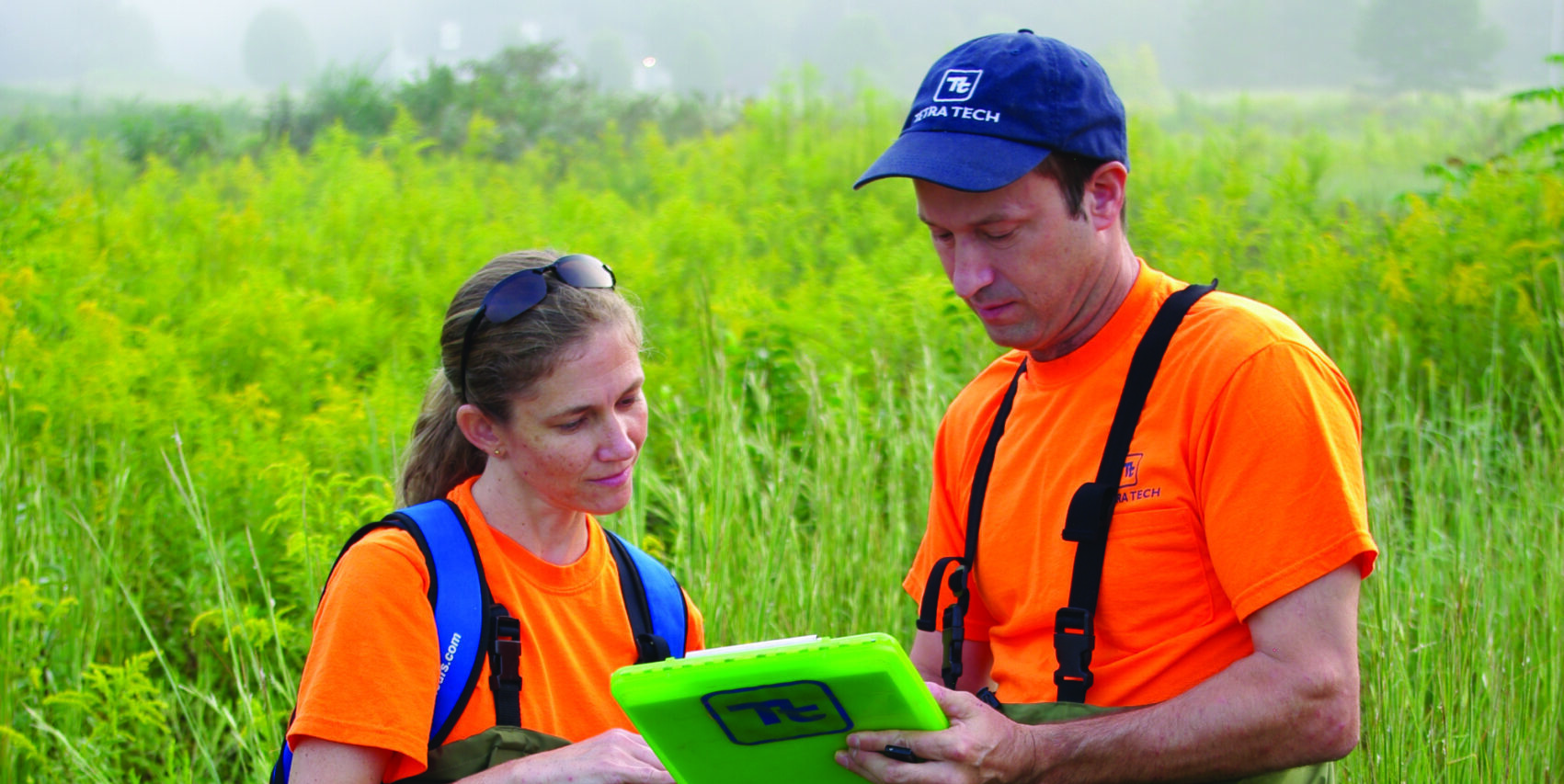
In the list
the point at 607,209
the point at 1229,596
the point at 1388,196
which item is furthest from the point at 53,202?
the point at 1388,196

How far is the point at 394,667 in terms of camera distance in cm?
178

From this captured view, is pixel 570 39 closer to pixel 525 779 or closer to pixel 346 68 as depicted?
pixel 346 68

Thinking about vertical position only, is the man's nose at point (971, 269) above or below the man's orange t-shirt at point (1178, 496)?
above

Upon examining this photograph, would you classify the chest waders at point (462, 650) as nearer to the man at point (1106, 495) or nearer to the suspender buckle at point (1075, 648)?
the man at point (1106, 495)

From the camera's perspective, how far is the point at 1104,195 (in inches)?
81.0

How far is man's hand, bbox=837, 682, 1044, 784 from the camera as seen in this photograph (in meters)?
1.64

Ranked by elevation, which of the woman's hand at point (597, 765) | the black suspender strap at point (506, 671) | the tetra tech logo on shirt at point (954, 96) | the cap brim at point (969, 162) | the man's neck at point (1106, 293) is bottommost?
the woman's hand at point (597, 765)

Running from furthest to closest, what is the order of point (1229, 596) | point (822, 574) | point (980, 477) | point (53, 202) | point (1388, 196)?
point (1388, 196) < point (53, 202) < point (822, 574) < point (980, 477) < point (1229, 596)

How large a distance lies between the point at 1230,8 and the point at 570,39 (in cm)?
834

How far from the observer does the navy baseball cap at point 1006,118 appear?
1951 millimetres

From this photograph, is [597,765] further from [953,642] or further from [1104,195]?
[1104,195]

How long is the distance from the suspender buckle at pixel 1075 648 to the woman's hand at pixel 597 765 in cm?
63

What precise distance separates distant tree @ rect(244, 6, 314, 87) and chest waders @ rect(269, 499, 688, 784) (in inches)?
502

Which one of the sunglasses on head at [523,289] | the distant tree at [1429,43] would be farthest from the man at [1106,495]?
the distant tree at [1429,43]
